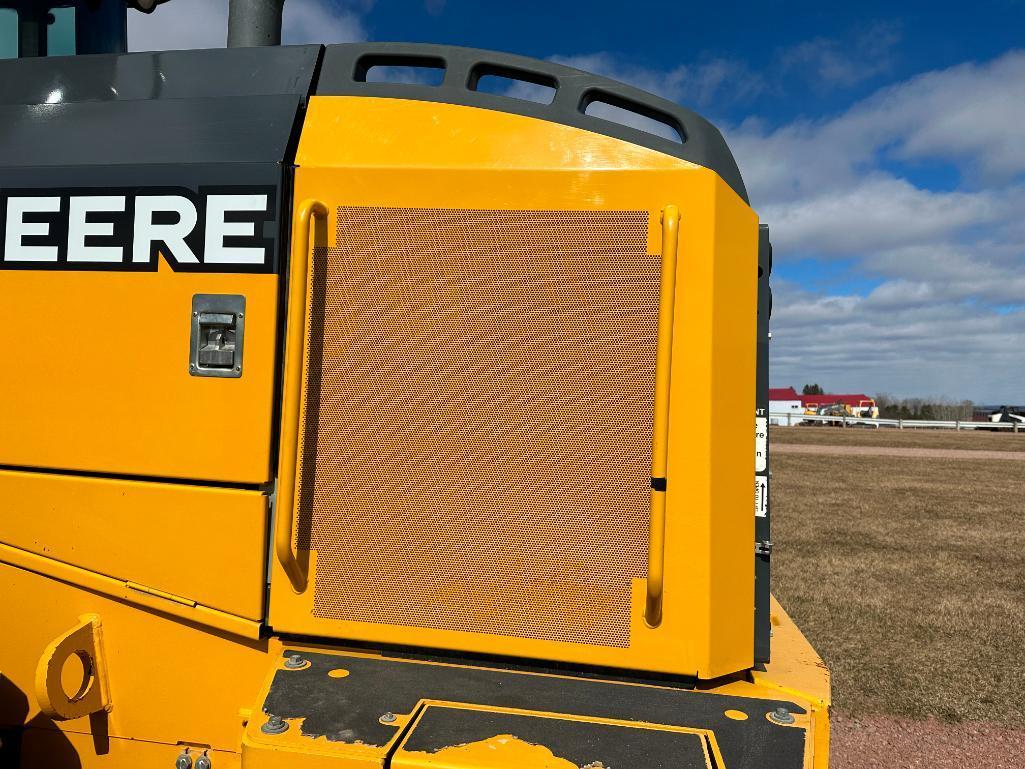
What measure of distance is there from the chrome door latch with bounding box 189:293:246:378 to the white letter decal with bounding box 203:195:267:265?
0.32ft

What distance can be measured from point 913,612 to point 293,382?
20.5 feet

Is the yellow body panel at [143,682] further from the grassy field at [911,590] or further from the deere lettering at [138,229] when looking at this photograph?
the grassy field at [911,590]

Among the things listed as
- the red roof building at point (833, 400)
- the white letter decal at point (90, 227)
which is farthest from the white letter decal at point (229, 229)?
the red roof building at point (833, 400)

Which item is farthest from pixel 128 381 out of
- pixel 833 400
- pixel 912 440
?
pixel 833 400

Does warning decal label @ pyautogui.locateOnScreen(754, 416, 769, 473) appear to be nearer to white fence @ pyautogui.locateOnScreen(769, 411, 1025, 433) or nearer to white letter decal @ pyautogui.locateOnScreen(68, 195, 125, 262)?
white letter decal @ pyautogui.locateOnScreen(68, 195, 125, 262)

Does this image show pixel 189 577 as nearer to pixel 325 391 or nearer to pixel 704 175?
pixel 325 391

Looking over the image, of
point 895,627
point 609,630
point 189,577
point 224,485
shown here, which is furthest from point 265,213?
point 895,627

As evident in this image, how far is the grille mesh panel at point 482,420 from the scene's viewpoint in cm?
198

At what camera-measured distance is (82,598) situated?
2.18m

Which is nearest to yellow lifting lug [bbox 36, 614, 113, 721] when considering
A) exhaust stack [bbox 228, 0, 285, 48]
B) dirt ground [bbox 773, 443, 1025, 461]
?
exhaust stack [bbox 228, 0, 285, 48]

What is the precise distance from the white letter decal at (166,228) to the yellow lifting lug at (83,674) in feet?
3.21

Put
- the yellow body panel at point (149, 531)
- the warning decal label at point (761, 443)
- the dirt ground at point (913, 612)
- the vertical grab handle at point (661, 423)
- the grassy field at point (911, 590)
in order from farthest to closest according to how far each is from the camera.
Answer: the grassy field at point (911, 590) < the dirt ground at point (913, 612) < the warning decal label at point (761, 443) < the yellow body panel at point (149, 531) < the vertical grab handle at point (661, 423)

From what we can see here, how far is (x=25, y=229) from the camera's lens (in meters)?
2.20

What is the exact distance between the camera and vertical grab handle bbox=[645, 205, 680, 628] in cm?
188
